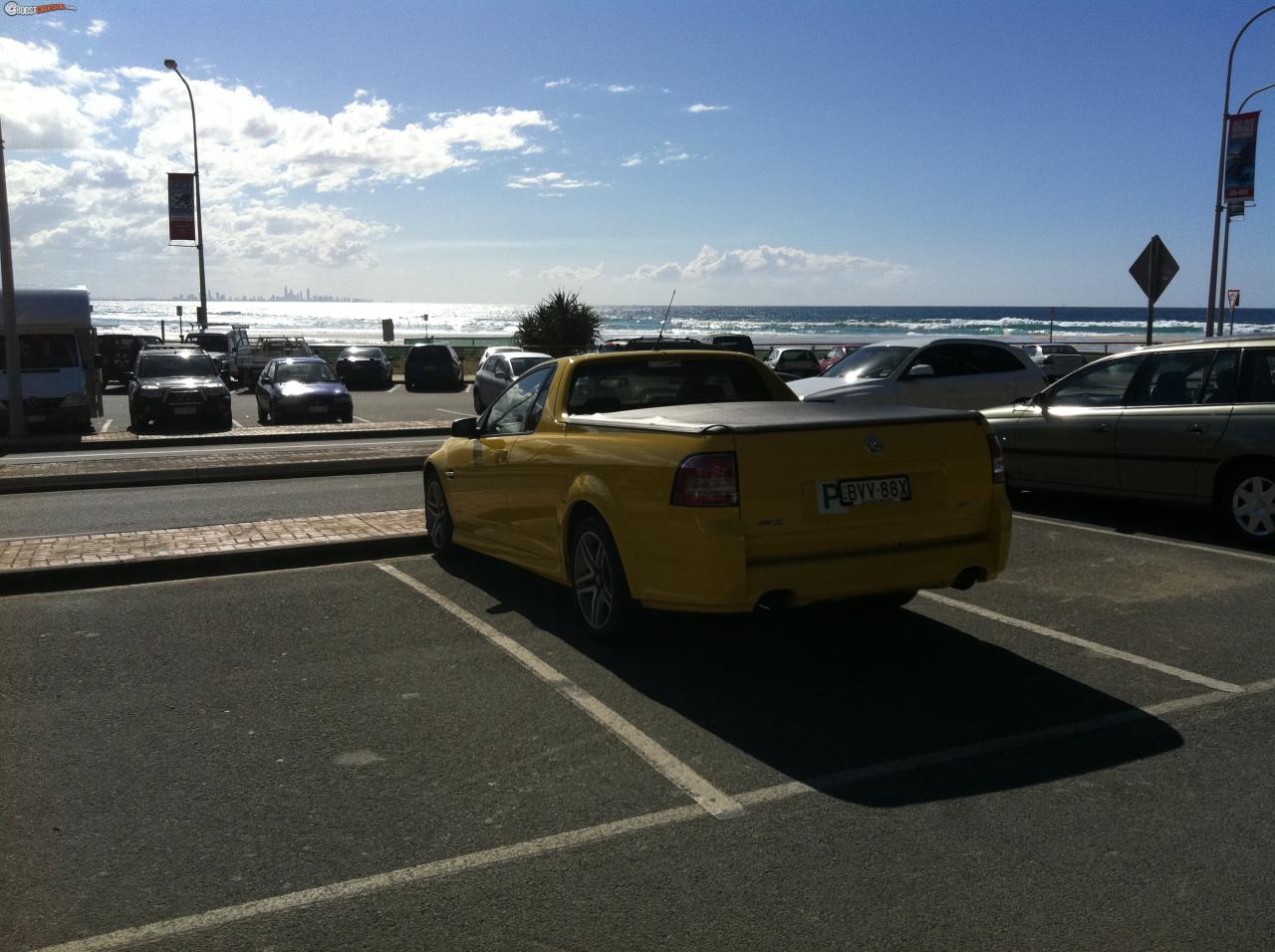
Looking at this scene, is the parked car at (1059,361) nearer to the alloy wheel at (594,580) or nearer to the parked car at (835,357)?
the parked car at (835,357)

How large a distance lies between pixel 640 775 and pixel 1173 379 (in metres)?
7.04

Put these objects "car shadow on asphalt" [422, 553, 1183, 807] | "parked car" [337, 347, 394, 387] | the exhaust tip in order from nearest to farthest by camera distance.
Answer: "car shadow on asphalt" [422, 553, 1183, 807], the exhaust tip, "parked car" [337, 347, 394, 387]

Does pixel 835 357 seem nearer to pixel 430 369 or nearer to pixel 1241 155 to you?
pixel 1241 155

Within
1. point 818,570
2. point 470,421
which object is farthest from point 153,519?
point 818,570

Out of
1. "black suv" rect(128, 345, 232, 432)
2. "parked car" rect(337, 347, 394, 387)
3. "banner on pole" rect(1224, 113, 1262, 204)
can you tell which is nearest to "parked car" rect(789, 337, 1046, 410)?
"black suv" rect(128, 345, 232, 432)

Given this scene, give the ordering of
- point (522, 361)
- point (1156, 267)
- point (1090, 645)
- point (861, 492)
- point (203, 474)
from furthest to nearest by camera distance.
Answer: point (522, 361) → point (1156, 267) → point (203, 474) → point (1090, 645) → point (861, 492)

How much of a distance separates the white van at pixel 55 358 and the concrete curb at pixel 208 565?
46.2 feet

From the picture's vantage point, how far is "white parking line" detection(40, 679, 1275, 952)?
3174mm

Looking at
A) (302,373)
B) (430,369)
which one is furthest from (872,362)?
(430,369)

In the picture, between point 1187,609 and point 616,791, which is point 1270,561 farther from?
point 616,791

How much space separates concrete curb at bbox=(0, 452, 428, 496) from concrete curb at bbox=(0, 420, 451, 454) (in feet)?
9.37

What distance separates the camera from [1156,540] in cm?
890

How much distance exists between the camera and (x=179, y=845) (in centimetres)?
369

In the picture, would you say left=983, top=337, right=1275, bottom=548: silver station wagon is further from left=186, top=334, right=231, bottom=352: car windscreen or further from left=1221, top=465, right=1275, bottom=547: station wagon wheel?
left=186, top=334, right=231, bottom=352: car windscreen
